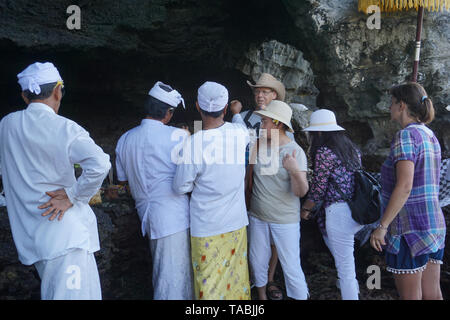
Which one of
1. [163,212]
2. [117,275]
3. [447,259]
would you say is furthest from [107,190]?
[447,259]

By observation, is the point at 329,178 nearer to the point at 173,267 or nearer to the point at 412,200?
the point at 412,200

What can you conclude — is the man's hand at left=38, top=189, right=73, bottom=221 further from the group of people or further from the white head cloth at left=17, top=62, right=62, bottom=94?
the white head cloth at left=17, top=62, right=62, bottom=94

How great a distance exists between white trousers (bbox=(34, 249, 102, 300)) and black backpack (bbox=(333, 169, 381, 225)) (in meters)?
1.89

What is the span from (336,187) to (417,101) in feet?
2.75

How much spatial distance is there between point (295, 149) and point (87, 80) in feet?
14.7

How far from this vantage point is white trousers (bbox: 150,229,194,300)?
9.00ft

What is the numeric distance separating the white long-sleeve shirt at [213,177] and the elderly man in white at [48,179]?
602 millimetres

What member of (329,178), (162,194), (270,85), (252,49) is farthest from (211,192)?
(252,49)

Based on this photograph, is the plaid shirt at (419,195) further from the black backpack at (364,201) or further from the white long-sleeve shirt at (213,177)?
the white long-sleeve shirt at (213,177)

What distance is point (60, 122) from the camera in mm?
2139

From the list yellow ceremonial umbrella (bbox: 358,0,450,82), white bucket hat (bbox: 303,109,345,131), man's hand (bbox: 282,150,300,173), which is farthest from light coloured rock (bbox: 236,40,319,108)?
man's hand (bbox: 282,150,300,173)

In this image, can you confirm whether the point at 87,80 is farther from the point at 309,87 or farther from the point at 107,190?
the point at 309,87

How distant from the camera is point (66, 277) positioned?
2.18m

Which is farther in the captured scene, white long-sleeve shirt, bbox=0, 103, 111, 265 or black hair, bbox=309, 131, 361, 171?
black hair, bbox=309, 131, 361, 171
